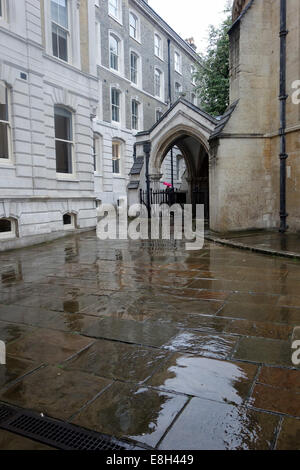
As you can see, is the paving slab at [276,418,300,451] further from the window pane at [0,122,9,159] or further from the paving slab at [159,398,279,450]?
the window pane at [0,122,9,159]

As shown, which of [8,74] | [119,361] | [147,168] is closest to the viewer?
[119,361]

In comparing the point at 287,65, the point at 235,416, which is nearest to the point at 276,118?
the point at 287,65

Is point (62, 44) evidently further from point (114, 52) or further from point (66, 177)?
point (114, 52)

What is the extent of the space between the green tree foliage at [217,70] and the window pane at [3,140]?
18322 mm

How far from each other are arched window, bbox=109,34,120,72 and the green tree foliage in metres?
6.07

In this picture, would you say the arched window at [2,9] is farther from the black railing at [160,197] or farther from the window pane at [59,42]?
the black railing at [160,197]

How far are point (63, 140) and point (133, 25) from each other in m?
18.1

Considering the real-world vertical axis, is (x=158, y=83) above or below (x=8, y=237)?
above

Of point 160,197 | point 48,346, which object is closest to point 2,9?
point 48,346

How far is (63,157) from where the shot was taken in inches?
496

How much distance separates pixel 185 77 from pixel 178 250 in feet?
102

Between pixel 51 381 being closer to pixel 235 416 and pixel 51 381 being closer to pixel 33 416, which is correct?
pixel 33 416

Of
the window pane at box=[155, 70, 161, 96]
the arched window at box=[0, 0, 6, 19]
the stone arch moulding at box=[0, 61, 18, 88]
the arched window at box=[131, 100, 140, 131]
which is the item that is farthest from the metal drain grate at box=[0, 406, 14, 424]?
the window pane at box=[155, 70, 161, 96]

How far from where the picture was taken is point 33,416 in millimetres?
2143
